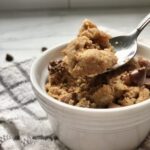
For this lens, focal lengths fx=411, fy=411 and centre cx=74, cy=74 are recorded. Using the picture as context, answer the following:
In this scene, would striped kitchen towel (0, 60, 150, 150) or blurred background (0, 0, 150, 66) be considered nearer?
striped kitchen towel (0, 60, 150, 150)

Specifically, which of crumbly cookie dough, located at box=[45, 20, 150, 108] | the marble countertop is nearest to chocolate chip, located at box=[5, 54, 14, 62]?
the marble countertop

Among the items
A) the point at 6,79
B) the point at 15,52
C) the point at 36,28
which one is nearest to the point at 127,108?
the point at 6,79

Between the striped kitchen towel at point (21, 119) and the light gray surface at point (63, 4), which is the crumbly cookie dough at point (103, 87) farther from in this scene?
the light gray surface at point (63, 4)

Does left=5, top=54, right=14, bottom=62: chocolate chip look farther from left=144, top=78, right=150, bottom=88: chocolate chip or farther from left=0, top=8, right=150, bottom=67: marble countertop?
left=144, top=78, right=150, bottom=88: chocolate chip

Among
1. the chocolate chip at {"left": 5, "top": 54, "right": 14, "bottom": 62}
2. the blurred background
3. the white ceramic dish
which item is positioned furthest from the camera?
the blurred background

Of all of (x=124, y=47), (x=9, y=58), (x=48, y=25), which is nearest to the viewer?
(x=124, y=47)

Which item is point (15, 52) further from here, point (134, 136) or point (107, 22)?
point (134, 136)

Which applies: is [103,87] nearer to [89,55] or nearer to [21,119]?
[89,55]

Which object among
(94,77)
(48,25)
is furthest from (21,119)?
(48,25)
